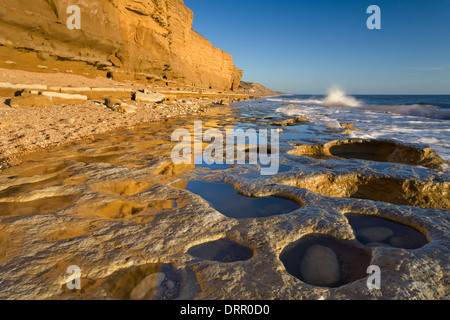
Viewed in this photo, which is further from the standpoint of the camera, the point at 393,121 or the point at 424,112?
the point at 424,112

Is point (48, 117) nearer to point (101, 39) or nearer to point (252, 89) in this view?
point (101, 39)

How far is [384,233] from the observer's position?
1895 millimetres

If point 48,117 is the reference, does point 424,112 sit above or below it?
above

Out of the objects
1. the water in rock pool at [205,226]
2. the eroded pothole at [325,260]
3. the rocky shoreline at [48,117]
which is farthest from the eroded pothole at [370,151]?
the rocky shoreline at [48,117]

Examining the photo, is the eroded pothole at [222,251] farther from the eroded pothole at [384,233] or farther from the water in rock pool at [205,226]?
the eroded pothole at [384,233]

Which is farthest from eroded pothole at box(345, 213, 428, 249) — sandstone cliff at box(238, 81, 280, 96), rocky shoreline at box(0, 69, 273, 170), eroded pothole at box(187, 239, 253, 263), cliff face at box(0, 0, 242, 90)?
sandstone cliff at box(238, 81, 280, 96)

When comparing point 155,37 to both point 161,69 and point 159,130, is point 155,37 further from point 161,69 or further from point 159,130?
point 159,130

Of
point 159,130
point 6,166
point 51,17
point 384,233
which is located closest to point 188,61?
point 51,17

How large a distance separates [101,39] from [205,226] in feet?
52.1

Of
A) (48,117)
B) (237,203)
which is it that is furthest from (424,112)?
(48,117)

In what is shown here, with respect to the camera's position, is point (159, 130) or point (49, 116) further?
point (159, 130)

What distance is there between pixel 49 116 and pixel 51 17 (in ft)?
28.1

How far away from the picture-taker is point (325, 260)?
60.5 inches

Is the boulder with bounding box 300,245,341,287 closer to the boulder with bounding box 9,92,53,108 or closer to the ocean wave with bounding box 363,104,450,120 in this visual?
the boulder with bounding box 9,92,53,108
